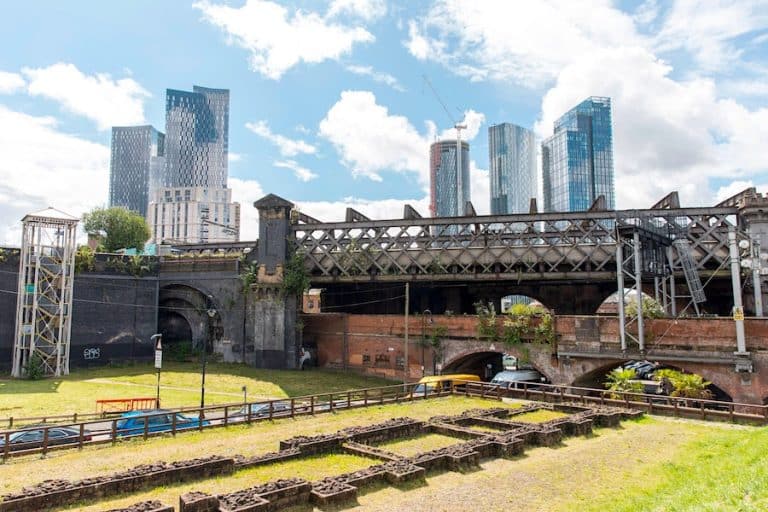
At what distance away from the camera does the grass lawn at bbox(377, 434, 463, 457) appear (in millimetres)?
16719

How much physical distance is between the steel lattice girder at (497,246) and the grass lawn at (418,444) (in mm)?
19352

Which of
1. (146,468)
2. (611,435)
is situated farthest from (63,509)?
(611,435)

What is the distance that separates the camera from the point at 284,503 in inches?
436

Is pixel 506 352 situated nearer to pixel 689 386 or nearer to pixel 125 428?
pixel 689 386

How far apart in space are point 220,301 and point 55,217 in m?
12.5

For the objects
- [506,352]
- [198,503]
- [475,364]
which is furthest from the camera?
[475,364]

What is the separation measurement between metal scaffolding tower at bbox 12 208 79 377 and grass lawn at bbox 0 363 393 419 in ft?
6.07

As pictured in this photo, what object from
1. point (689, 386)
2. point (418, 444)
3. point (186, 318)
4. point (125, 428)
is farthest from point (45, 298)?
point (689, 386)

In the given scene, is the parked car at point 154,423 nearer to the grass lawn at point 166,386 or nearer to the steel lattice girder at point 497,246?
the grass lawn at point 166,386

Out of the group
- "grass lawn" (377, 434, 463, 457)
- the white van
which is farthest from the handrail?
the white van

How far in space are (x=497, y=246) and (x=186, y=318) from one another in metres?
25.1

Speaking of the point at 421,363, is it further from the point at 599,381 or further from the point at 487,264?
the point at 599,381

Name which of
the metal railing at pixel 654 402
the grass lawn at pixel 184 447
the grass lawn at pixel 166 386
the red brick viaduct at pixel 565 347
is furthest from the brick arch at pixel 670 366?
the grass lawn at pixel 166 386

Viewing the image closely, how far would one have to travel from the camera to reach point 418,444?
57.7 ft
